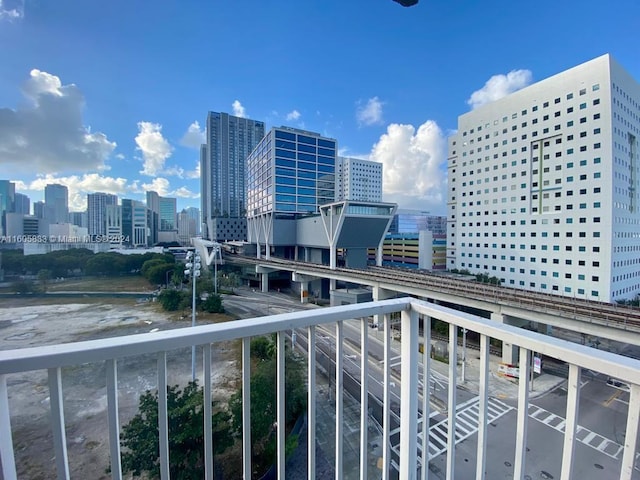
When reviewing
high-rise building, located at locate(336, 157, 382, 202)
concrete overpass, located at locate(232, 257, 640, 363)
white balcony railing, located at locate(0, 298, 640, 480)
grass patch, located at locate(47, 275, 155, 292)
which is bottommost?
grass patch, located at locate(47, 275, 155, 292)

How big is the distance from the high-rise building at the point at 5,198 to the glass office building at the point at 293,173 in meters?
33.2

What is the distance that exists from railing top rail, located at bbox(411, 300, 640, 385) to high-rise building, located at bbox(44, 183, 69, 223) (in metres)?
67.7

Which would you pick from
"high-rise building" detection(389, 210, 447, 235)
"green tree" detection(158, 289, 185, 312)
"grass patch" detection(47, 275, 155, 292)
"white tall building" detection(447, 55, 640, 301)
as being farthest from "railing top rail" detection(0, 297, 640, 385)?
"high-rise building" detection(389, 210, 447, 235)

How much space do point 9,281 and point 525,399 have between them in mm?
43661

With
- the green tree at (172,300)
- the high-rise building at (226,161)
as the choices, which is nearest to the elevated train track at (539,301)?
the green tree at (172,300)

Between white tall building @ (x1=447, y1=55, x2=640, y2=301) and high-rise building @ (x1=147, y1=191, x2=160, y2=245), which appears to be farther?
high-rise building @ (x1=147, y1=191, x2=160, y2=245)

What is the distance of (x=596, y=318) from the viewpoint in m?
10.1

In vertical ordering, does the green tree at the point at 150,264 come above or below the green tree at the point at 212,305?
above

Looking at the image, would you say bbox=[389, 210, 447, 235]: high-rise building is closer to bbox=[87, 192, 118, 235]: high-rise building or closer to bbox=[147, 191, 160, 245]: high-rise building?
bbox=[147, 191, 160, 245]: high-rise building

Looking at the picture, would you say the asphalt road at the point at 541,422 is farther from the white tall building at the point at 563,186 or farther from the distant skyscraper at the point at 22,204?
the distant skyscraper at the point at 22,204

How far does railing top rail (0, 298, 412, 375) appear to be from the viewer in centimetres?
90

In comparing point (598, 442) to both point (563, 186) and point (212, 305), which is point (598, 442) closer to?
point (212, 305)

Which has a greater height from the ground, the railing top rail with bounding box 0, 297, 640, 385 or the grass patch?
the railing top rail with bounding box 0, 297, 640, 385

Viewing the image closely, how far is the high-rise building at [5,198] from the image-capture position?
3669 centimetres
